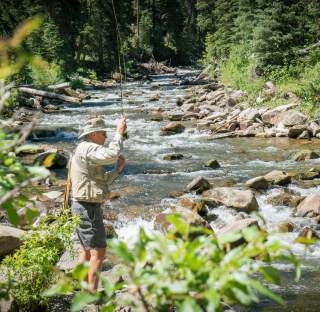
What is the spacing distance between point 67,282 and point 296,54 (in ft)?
79.8

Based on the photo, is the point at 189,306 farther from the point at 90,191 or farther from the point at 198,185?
the point at 198,185

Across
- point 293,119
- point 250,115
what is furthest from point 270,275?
point 250,115

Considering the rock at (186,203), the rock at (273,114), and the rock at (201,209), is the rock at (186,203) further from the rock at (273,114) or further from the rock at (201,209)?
the rock at (273,114)

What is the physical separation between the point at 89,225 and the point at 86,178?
50 centimetres

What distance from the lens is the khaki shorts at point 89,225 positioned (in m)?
4.99

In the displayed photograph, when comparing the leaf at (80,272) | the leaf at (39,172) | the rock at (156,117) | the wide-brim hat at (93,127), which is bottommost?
the rock at (156,117)

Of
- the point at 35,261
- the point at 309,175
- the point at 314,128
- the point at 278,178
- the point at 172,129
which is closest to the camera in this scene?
the point at 35,261

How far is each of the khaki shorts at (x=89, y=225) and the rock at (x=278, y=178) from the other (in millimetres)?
7030

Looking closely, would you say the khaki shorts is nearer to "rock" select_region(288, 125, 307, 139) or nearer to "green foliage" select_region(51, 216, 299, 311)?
"green foliage" select_region(51, 216, 299, 311)

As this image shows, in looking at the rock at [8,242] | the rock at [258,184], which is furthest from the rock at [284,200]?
the rock at [8,242]

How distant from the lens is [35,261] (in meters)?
4.55

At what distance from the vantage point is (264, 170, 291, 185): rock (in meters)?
11.2

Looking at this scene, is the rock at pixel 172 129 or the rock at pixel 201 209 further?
the rock at pixel 172 129

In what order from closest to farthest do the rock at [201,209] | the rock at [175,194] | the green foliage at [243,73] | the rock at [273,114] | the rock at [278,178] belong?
1. the rock at [201,209]
2. the rock at [175,194]
3. the rock at [278,178]
4. the rock at [273,114]
5. the green foliage at [243,73]
